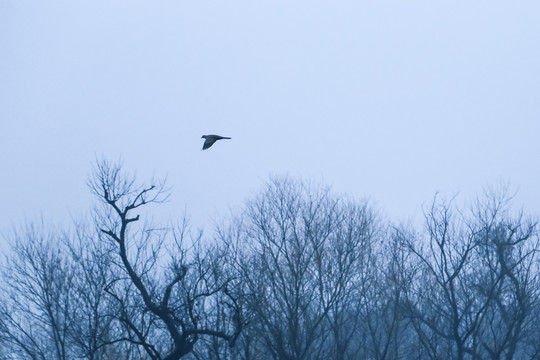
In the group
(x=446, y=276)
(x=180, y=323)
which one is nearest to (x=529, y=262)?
(x=446, y=276)

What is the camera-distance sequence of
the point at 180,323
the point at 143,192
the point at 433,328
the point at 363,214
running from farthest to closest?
the point at 363,214
the point at 433,328
the point at 143,192
the point at 180,323

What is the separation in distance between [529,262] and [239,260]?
779 cm

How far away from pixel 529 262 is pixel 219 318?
27.7 ft

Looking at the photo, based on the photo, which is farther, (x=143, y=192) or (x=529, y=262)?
(x=529, y=262)

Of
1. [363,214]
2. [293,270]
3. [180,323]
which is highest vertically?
[363,214]

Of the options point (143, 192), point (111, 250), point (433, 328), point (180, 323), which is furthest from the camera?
point (433, 328)

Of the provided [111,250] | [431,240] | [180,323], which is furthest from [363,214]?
[180,323]

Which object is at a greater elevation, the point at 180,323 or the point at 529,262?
the point at 529,262

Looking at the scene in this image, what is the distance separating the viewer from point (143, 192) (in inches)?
792

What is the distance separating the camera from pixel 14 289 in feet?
84.4

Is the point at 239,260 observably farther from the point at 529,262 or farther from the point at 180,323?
the point at 529,262

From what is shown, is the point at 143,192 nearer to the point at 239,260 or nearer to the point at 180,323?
the point at 180,323

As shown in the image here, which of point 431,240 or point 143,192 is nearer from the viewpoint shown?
point 143,192

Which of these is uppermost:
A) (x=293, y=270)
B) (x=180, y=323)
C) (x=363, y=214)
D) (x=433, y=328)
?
(x=363, y=214)
